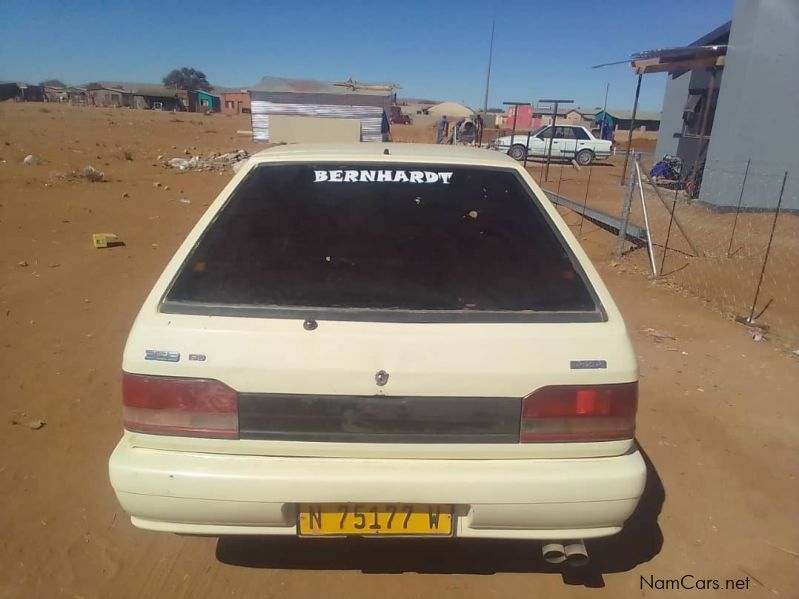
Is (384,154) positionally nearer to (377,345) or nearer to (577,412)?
(377,345)

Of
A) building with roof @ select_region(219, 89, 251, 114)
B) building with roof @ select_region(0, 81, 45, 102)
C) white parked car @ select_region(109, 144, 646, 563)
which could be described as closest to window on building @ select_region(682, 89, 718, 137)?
white parked car @ select_region(109, 144, 646, 563)

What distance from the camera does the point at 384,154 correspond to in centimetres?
264

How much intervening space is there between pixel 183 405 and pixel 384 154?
4.63 ft

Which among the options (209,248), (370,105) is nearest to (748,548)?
(209,248)

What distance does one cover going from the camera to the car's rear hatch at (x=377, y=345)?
1.88 m

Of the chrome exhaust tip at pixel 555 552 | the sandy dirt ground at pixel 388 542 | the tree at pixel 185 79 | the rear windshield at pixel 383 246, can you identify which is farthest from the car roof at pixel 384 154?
the tree at pixel 185 79

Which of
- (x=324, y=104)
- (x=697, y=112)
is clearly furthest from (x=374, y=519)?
(x=324, y=104)

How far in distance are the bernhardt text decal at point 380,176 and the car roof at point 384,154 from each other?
6 centimetres

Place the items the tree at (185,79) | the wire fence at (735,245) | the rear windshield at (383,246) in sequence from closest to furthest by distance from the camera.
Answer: the rear windshield at (383,246), the wire fence at (735,245), the tree at (185,79)

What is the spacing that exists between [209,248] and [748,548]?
2.84 meters

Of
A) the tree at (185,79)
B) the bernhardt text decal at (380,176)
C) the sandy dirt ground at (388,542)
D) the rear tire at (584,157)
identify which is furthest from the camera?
the tree at (185,79)

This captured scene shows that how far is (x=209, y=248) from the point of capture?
2301mm

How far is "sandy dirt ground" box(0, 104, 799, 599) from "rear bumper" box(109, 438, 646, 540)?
2.06ft

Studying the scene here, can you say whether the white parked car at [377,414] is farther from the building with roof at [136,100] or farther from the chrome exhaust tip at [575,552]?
the building with roof at [136,100]
